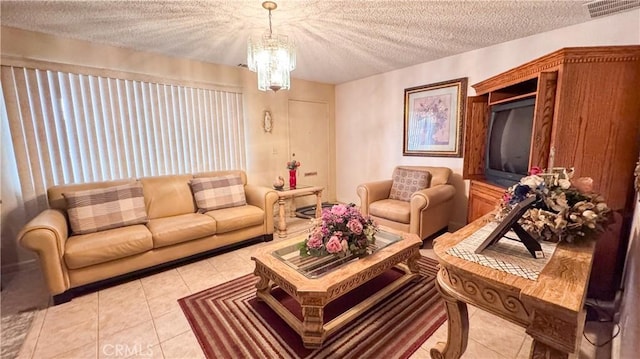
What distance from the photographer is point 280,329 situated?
5.51 ft

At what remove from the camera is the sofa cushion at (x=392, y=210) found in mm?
2855

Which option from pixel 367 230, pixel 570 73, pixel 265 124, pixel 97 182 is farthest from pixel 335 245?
pixel 265 124

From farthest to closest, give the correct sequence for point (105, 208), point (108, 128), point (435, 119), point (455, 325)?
point (435, 119)
point (108, 128)
point (105, 208)
point (455, 325)

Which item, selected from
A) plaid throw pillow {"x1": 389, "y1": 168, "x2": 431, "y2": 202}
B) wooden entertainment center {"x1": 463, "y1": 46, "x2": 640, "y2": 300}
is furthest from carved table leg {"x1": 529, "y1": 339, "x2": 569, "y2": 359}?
plaid throw pillow {"x1": 389, "y1": 168, "x2": 431, "y2": 202}

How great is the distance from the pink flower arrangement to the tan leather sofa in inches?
49.1

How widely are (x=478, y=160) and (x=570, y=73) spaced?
4.23 feet

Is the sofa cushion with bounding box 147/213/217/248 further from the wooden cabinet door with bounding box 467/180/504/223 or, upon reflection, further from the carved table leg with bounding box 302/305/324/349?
the wooden cabinet door with bounding box 467/180/504/223

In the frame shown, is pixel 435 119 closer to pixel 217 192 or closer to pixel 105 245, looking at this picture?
pixel 217 192

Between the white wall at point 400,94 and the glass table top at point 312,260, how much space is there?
6.73 ft

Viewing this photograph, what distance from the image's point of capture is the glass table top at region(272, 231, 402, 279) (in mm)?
1662

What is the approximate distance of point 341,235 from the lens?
1.78 meters

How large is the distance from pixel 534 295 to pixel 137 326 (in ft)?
7.11

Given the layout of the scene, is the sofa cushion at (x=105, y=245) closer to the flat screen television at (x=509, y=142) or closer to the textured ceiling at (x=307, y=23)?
the textured ceiling at (x=307, y=23)

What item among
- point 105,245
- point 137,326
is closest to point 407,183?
point 137,326
